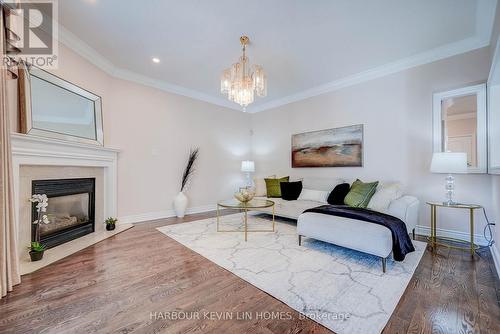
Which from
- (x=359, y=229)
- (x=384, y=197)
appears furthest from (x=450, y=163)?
(x=359, y=229)

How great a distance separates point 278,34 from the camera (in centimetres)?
266

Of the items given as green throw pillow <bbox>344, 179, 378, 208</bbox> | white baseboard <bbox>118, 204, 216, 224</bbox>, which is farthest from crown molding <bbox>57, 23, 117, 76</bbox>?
green throw pillow <bbox>344, 179, 378, 208</bbox>

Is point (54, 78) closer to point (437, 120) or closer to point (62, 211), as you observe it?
point (62, 211)

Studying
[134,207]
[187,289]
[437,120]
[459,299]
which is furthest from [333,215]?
[134,207]

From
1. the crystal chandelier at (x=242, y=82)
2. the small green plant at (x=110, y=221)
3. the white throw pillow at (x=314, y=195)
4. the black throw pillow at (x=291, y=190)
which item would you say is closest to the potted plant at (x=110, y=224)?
the small green plant at (x=110, y=221)

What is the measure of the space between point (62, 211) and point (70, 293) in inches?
65.5

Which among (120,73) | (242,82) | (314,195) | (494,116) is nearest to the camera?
(494,116)

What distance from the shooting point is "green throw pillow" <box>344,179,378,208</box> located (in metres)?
3.12

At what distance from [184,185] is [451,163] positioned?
4337 mm

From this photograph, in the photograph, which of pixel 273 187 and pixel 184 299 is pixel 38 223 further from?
pixel 273 187

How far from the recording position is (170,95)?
4398 mm

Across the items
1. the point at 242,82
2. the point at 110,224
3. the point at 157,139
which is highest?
the point at 242,82

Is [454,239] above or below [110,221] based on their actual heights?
below

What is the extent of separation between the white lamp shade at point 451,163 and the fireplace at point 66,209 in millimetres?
4687
